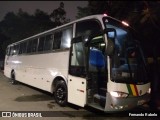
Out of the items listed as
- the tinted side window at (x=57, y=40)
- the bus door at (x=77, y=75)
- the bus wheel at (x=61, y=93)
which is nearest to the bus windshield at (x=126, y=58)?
the bus door at (x=77, y=75)

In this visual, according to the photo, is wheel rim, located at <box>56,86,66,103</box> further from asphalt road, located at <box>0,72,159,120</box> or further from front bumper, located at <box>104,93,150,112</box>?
front bumper, located at <box>104,93,150,112</box>

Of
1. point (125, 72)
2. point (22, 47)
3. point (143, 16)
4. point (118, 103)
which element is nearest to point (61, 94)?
point (118, 103)

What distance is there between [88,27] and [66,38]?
142 centimetres

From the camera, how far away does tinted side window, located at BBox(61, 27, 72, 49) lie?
8.84 meters

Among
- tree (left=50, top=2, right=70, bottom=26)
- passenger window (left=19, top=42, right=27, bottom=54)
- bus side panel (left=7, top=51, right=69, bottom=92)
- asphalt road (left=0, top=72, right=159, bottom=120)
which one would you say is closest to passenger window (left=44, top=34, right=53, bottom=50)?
bus side panel (left=7, top=51, right=69, bottom=92)

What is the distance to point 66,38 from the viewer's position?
9.06 m

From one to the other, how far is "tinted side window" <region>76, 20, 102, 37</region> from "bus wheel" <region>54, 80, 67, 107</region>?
2036 millimetres

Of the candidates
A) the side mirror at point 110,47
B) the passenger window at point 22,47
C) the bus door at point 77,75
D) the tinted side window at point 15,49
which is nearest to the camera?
the side mirror at point 110,47

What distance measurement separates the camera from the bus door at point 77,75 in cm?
762

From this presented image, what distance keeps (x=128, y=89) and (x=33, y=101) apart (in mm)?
4678

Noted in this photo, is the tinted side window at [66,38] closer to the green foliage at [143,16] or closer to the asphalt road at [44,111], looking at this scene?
the asphalt road at [44,111]

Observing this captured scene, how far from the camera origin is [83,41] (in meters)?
7.83

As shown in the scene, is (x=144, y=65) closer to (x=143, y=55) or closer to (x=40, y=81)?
(x=143, y=55)

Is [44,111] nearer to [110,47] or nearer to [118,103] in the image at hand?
[118,103]
